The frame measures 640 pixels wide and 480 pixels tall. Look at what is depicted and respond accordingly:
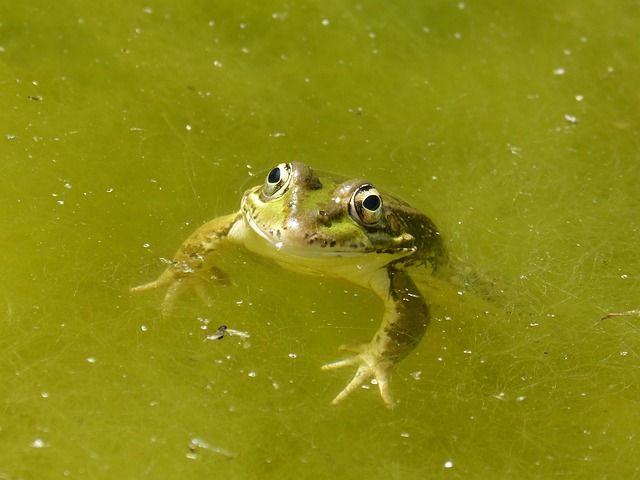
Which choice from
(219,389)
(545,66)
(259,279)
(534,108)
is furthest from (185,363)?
(545,66)

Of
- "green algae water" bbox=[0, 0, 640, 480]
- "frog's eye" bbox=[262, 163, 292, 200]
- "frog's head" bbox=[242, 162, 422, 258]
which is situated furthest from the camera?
"frog's eye" bbox=[262, 163, 292, 200]

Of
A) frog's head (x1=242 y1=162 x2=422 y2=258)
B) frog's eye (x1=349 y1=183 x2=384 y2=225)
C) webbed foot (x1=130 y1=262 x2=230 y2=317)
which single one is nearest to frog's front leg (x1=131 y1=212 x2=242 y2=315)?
webbed foot (x1=130 y1=262 x2=230 y2=317)

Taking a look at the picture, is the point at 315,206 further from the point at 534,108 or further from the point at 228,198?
the point at 534,108

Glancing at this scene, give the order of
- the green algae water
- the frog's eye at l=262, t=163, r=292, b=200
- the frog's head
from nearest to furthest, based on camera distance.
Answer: the green algae water < the frog's head < the frog's eye at l=262, t=163, r=292, b=200

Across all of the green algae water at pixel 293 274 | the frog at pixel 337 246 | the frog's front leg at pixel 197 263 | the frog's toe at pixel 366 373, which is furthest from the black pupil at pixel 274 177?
the frog's toe at pixel 366 373

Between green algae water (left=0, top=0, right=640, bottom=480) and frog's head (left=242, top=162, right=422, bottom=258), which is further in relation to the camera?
frog's head (left=242, top=162, right=422, bottom=258)

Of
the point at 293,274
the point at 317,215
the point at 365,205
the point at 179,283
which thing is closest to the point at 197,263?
the point at 179,283

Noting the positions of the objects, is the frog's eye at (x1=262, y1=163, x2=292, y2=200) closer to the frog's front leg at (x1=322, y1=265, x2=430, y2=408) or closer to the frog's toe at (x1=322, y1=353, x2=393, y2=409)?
the frog's front leg at (x1=322, y1=265, x2=430, y2=408)
